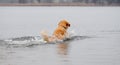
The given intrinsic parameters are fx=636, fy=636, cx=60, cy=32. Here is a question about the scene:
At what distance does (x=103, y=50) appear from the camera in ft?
93.6

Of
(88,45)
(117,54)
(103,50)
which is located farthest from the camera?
(88,45)

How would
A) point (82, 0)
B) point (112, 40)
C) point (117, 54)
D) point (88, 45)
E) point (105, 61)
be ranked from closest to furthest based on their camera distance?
point (105, 61)
point (117, 54)
point (88, 45)
point (112, 40)
point (82, 0)

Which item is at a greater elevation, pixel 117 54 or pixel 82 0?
pixel 117 54

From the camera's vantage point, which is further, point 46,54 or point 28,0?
point 28,0

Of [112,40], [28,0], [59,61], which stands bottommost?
[28,0]

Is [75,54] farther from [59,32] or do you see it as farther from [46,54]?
[59,32]

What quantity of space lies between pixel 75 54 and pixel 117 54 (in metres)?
1.78

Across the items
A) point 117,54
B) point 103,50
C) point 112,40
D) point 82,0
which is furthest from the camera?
point 82,0

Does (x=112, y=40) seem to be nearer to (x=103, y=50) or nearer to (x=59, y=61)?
(x=103, y=50)

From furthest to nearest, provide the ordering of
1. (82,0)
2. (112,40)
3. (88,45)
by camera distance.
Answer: (82,0), (112,40), (88,45)

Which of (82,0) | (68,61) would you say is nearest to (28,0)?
(82,0)

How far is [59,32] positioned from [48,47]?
9.80 feet

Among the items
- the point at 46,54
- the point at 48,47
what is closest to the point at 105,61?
the point at 46,54

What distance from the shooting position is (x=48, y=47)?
29.7m
